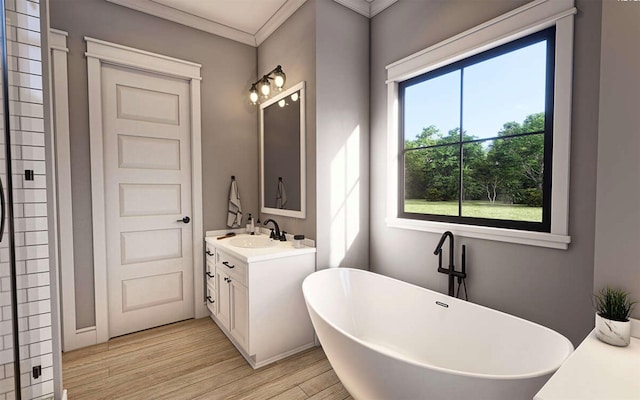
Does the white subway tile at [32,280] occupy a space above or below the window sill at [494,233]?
below

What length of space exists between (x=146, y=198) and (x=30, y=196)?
1.26 metres

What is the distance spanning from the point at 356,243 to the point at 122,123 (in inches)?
92.6

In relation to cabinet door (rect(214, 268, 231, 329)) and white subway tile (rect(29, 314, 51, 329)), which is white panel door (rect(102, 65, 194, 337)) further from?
white subway tile (rect(29, 314, 51, 329))

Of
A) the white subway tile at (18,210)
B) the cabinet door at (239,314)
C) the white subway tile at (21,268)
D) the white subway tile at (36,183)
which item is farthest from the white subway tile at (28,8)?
the cabinet door at (239,314)

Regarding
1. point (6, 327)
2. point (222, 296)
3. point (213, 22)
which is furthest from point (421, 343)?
point (213, 22)

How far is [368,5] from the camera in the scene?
8.49 ft

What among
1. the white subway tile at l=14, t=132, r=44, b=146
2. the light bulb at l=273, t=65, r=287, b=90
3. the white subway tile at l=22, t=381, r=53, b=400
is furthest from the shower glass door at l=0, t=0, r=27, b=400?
the light bulb at l=273, t=65, r=287, b=90

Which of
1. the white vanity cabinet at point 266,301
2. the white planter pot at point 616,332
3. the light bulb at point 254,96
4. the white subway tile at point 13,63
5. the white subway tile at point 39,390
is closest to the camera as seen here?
→ the white planter pot at point 616,332

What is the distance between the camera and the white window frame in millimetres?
1517

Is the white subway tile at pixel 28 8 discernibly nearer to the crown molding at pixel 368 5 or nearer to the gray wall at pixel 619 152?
the crown molding at pixel 368 5

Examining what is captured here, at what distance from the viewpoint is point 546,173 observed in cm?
167

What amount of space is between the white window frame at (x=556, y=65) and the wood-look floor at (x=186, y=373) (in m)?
1.36

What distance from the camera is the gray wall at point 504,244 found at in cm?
147

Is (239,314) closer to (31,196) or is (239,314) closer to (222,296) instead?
(222,296)
